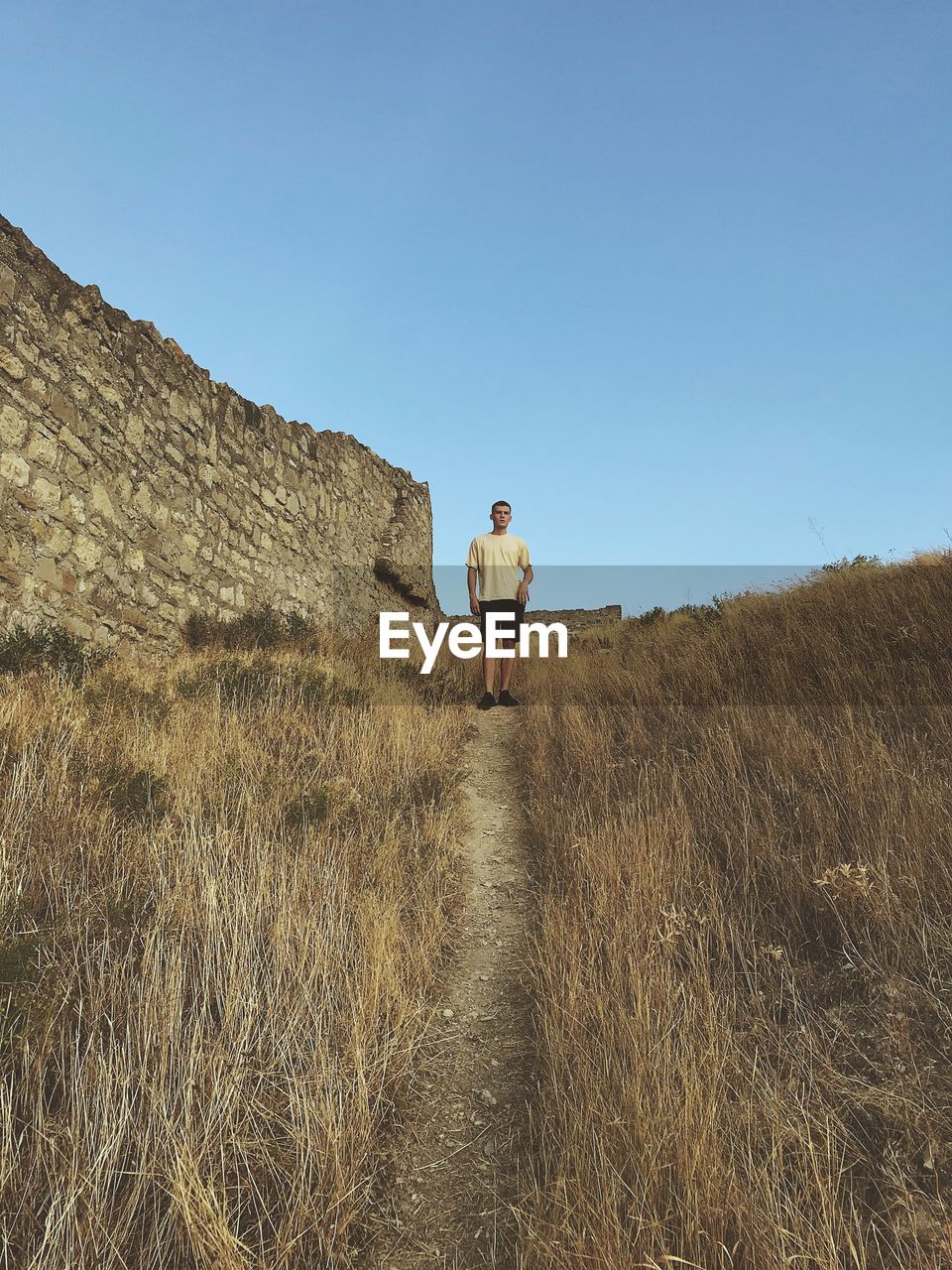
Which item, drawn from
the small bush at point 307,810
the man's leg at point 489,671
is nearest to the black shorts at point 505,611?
the man's leg at point 489,671

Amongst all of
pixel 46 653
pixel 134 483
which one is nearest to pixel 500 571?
pixel 134 483

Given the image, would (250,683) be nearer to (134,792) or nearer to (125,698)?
(125,698)

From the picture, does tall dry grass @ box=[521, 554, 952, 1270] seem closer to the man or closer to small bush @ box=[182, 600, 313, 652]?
the man

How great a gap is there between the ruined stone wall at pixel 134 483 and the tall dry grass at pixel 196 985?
5.14 ft

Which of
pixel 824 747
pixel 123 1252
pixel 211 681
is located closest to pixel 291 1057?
pixel 123 1252

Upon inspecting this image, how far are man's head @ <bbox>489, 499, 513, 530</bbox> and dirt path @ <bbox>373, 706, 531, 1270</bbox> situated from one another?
4.38 meters

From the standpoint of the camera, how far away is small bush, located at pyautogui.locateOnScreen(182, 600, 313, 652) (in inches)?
281

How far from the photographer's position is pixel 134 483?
20.9 feet

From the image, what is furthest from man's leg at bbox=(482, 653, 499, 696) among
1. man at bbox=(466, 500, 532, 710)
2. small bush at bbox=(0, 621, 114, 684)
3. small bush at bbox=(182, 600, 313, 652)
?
small bush at bbox=(0, 621, 114, 684)

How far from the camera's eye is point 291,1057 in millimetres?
2082

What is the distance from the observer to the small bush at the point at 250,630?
23.4 ft

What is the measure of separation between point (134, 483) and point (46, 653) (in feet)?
6.84

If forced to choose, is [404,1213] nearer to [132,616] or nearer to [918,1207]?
[918,1207]

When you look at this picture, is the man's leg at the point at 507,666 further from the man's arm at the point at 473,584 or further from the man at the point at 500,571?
the man's arm at the point at 473,584
